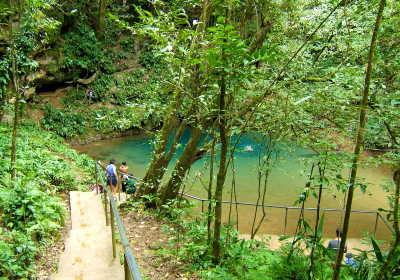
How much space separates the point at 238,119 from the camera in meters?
3.73

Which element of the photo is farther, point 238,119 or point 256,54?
Result: point 238,119

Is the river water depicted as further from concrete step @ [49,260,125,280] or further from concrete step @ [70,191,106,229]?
concrete step @ [49,260,125,280]

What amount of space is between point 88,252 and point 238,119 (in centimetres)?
251

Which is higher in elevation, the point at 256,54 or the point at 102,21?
the point at 102,21

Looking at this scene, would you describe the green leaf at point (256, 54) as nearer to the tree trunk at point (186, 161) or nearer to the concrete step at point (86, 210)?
the concrete step at point (86, 210)

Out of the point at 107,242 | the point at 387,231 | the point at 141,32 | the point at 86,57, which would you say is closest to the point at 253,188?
the point at 387,231

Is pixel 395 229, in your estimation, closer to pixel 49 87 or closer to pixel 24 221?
pixel 24 221

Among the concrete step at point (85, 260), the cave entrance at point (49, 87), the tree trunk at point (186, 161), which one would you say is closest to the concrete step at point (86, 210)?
the concrete step at point (85, 260)

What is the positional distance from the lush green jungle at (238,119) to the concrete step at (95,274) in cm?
49

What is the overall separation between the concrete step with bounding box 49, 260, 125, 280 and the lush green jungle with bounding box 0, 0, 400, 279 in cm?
49

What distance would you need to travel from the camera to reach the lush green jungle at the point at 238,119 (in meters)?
2.65

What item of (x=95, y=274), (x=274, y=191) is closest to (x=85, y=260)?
(x=95, y=274)

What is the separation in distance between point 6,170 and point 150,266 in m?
3.62

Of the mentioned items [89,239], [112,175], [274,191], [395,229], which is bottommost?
[274,191]
